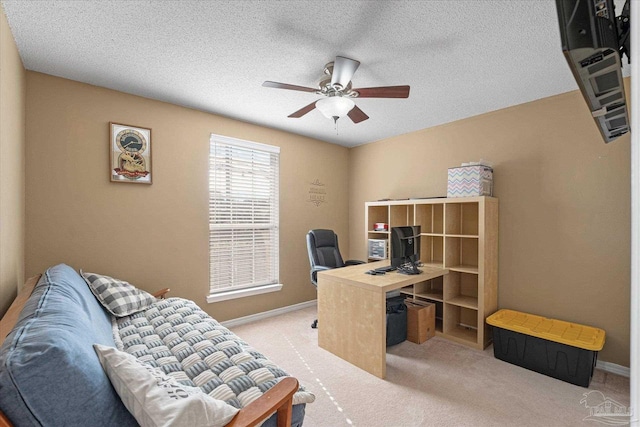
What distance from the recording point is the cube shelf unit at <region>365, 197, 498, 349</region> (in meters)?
3.02

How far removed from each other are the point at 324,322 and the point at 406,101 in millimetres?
2370

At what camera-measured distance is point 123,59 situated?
2.27 meters

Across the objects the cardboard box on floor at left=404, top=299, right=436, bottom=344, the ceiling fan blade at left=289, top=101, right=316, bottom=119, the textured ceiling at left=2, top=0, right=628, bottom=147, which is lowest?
the cardboard box on floor at left=404, top=299, right=436, bottom=344

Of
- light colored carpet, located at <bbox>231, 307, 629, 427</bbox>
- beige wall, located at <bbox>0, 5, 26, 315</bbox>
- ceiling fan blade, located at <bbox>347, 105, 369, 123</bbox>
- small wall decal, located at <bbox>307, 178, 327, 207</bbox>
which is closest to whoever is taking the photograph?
beige wall, located at <bbox>0, 5, 26, 315</bbox>

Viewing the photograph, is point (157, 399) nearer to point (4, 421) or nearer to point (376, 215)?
point (4, 421)

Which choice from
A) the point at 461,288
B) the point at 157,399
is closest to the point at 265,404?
the point at 157,399

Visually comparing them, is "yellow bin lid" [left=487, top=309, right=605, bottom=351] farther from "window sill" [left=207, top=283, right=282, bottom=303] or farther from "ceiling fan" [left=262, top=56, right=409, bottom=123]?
"window sill" [left=207, top=283, right=282, bottom=303]

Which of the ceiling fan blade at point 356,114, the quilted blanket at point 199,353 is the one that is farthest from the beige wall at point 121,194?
the ceiling fan blade at point 356,114

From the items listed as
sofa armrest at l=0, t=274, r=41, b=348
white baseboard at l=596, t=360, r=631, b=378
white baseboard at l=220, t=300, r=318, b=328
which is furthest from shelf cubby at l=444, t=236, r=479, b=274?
sofa armrest at l=0, t=274, r=41, b=348

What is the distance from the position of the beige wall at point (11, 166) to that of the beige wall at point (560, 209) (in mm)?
3932

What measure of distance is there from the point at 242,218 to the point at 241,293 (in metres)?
0.91

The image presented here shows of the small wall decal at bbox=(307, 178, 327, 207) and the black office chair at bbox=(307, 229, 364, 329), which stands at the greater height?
the small wall decal at bbox=(307, 178, 327, 207)

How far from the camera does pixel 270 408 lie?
1.19m

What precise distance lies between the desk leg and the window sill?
1.09 metres
